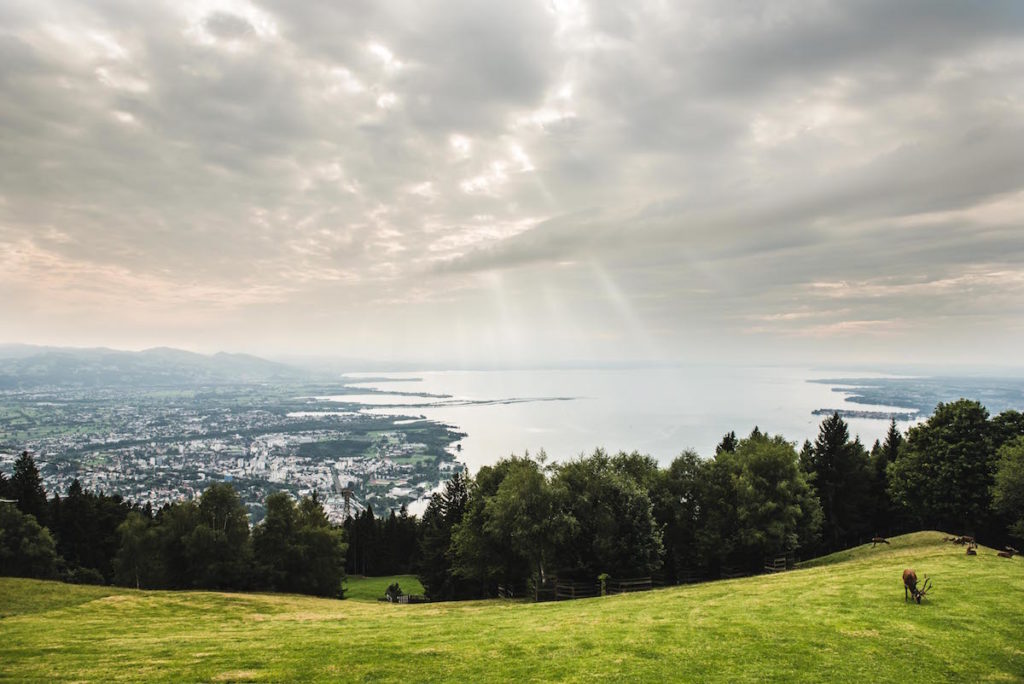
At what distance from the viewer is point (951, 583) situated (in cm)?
1884

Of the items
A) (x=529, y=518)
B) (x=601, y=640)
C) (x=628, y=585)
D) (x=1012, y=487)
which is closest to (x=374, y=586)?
(x=529, y=518)

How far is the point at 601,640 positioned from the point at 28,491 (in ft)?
234

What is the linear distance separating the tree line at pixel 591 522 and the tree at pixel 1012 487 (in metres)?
0.09

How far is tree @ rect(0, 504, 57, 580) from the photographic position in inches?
1612

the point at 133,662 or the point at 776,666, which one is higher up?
the point at 776,666

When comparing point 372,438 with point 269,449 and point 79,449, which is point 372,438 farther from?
point 79,449

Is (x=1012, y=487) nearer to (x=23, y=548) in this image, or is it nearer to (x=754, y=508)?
(x=754, y=508)

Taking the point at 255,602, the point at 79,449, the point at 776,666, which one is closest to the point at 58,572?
the point at 255,602

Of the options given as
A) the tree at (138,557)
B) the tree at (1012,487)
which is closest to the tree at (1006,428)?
the tree at (1012,487)

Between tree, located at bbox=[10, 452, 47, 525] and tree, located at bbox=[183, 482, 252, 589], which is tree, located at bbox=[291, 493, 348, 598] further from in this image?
tree, located at bbox=[10, 452, 47, 525]

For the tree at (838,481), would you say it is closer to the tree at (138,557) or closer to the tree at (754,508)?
the tree at (754,508)

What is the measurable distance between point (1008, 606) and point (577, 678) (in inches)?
609

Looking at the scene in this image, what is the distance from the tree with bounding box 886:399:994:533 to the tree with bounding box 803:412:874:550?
8.35 m

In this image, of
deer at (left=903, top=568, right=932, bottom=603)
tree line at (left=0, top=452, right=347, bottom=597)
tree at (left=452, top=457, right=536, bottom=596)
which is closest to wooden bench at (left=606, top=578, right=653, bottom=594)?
tree at (left=452, top=457, right=536, bottom=596)
